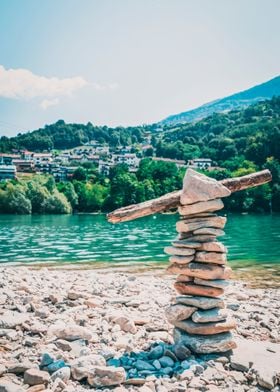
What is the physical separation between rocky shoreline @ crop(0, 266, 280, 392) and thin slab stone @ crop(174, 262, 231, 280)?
4.83ft

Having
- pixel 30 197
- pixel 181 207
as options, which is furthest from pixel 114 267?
pixel 30 197

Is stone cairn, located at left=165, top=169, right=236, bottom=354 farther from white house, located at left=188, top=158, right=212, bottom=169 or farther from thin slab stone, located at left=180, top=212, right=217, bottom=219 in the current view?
white house, located at left=188, top=158, right=212, bottom=169

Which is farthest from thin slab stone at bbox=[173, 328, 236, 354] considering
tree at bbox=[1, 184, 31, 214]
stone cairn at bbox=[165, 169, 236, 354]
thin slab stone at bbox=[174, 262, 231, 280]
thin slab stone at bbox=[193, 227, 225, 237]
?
tree at bbox=[1, 184, 31, 214]

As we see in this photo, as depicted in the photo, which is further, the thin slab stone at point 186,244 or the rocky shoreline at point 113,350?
the thin slab stone at point 186,244

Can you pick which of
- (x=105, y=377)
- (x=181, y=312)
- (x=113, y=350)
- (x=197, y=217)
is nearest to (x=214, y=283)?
(x=181, y=312)

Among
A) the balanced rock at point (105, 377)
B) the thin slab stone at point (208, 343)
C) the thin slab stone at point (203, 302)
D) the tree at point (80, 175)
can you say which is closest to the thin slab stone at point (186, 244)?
the thin slab stone at point (203, 302)

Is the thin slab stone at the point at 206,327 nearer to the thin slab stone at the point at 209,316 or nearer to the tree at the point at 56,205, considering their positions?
the thin slab stone at the point at 209,316

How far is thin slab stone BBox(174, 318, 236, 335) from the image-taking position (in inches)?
345

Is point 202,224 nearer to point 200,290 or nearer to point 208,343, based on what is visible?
point 200,290

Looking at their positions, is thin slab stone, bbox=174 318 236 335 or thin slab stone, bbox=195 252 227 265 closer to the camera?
A: thin slab stone, bbox=174 318 236 335

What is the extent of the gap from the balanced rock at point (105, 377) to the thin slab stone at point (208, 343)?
68.9 inches

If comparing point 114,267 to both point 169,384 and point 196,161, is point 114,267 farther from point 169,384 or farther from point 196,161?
point 196,161

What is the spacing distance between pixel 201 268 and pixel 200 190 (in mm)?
1554

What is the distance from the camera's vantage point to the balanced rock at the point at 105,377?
741 centimetres
